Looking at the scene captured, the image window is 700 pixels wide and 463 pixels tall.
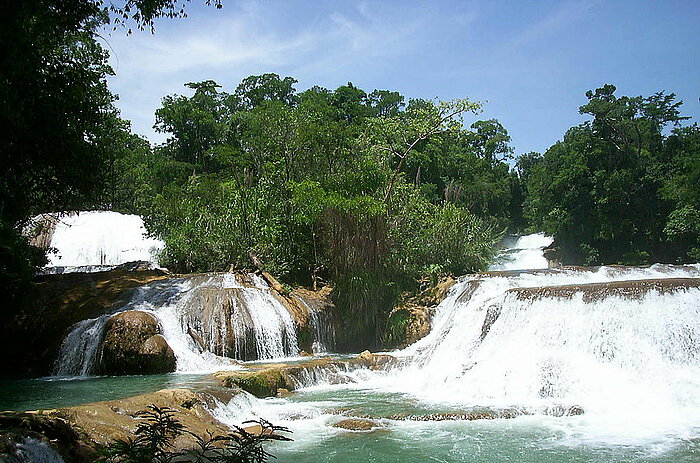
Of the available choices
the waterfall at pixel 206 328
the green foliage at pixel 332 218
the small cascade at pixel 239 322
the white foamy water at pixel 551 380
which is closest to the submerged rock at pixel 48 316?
the waterfall at pixel 206 328

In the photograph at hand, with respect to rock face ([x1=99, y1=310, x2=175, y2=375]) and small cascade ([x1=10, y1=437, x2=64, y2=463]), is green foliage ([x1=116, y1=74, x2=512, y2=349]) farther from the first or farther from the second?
small cascade ([x1=10, y1=437, x2=64, y2=463])

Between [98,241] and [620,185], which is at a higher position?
[620,185]

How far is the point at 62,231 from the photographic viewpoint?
76.8ft

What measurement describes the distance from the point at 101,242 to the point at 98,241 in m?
0.13

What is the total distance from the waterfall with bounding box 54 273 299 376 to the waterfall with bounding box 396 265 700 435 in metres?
3.54

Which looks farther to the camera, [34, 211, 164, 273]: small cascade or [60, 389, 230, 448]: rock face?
[34, 211, 164, 273]: small cascade

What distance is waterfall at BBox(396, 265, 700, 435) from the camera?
9117 millimetres

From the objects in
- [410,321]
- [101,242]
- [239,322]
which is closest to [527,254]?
[410,321]

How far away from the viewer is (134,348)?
39.3ft

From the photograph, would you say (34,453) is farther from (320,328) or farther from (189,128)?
(189,128)

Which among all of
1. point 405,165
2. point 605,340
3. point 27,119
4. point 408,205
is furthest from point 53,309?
point 405,165

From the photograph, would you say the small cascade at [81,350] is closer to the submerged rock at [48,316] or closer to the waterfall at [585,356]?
the submerged rock at [48,316]

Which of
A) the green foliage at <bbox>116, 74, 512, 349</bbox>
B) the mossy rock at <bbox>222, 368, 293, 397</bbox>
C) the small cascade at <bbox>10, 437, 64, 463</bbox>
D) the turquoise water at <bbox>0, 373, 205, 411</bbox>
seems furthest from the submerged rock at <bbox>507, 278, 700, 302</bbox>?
the small cascade at <bbox>10, 437, 64, 463</bbox>

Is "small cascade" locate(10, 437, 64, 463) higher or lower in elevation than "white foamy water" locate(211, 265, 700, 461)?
higher
